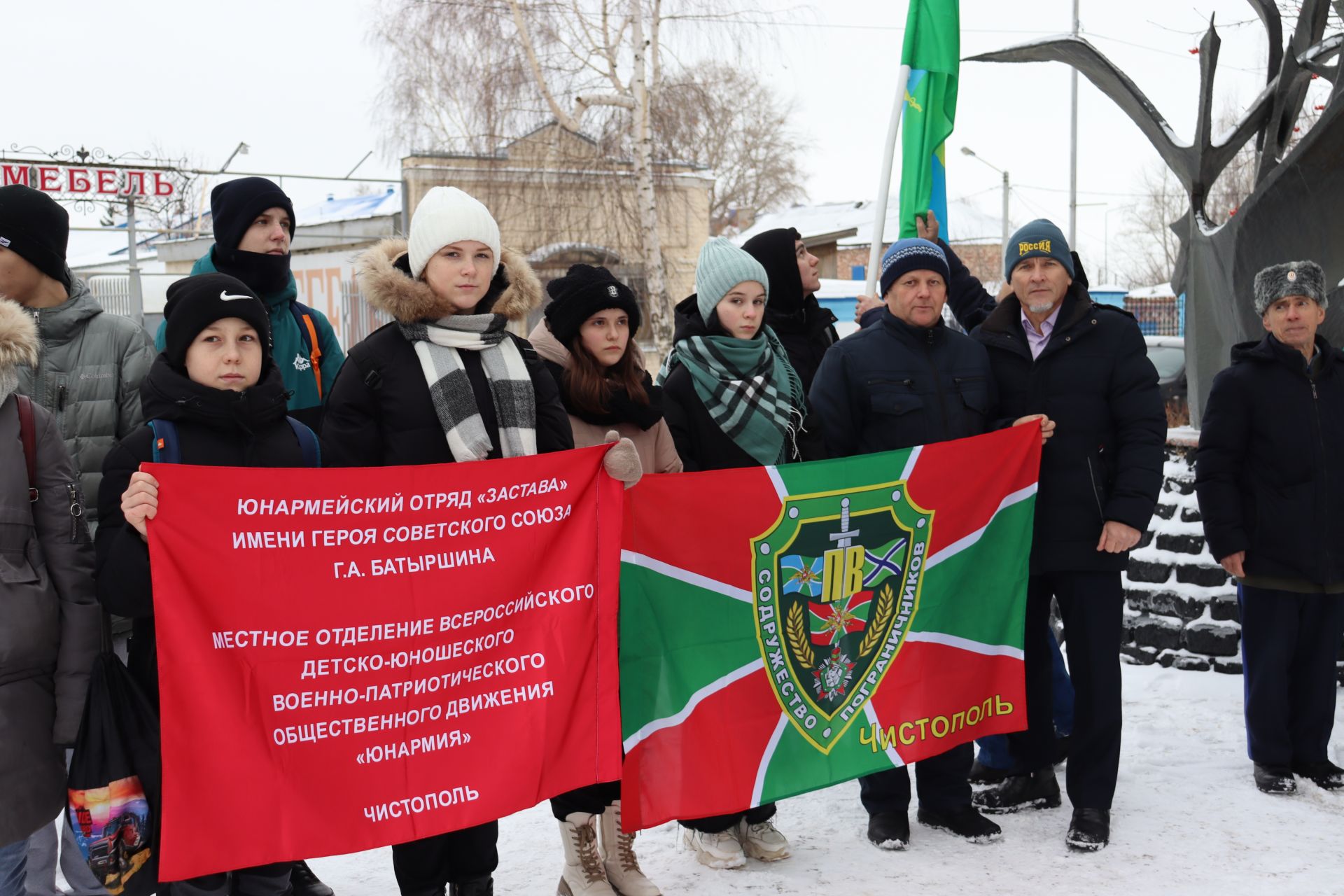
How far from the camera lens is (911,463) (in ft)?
12.7

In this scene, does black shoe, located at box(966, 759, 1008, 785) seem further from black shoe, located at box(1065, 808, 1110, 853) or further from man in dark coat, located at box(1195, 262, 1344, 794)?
man in dark coat, located at box(1195, 262, 1344, 794)

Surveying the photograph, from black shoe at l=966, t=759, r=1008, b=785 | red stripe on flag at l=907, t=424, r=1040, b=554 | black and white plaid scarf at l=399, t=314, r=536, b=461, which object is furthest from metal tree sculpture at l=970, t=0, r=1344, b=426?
black and white plaid scarf at l=399, t=314, r=536, b=461

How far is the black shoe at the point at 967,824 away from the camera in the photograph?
13.4 ft

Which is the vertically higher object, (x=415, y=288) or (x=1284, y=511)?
(x=415, y=288)

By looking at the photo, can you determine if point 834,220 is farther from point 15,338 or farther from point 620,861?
point 15,338

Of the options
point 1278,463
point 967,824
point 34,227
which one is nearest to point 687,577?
point 967,824

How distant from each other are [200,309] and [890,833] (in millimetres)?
2792

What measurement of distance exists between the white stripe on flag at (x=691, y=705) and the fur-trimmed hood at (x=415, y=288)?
49.5 inches

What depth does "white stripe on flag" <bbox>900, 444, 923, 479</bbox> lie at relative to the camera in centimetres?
386

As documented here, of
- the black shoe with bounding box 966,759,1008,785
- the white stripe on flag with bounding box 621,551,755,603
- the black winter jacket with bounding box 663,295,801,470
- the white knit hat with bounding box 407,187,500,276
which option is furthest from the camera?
the black shoe with bounding box 966,759,1008,785

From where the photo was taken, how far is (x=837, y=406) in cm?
410

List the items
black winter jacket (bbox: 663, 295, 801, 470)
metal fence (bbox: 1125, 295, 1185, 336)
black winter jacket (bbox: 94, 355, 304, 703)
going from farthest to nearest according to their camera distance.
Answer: metal fence (bbox: 1125, 295, 1185, 336)
black winter jacket (bbox: 663, 295, 801, 470)
black winter jacket (bbox: 94, 355, 304, 703)

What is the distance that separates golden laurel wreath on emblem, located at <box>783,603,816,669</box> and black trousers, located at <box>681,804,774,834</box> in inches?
20.7

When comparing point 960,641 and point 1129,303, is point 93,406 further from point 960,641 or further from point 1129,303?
point 1129,303
